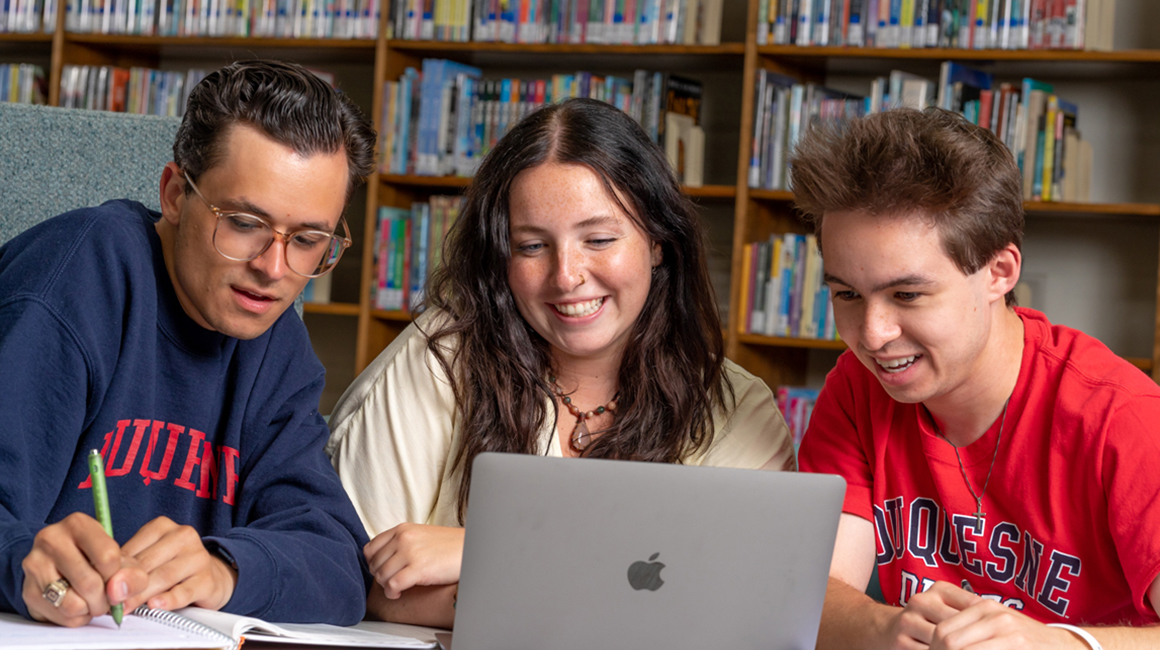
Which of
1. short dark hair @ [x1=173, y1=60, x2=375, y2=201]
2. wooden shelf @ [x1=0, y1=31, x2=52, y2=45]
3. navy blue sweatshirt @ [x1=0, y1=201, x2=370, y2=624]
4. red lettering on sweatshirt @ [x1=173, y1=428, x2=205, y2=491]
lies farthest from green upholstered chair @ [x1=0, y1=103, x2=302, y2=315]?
wooden shelf @ [x1=0, y1=31, x2=52, y2=45]

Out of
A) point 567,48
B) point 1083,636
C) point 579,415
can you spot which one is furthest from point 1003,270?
point 567,48

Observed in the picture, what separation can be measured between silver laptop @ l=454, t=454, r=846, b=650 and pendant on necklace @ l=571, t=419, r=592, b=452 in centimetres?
61

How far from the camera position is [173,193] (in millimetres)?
1239

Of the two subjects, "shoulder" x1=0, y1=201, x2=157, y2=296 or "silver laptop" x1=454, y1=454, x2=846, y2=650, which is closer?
"silver laptop" x1=454, y1=454, x2=846, y2=650

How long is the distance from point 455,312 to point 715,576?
2.43ft

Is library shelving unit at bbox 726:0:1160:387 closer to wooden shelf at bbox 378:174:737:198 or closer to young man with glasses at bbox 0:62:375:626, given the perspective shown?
wooden shelf at bbox 378:174:737:198

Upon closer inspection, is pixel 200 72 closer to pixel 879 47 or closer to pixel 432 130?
pixel 432 130

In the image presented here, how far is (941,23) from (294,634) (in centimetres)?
237

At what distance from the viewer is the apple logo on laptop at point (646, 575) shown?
88 cm

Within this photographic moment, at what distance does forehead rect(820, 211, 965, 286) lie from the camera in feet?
3.68

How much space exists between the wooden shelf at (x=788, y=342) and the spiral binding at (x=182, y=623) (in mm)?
2134

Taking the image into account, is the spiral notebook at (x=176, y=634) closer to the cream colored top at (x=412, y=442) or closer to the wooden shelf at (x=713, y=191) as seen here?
the cream colored top at (x=412, y=442)

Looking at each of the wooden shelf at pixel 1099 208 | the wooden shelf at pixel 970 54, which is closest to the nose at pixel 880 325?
the wooden shelf at pixel 1099 208

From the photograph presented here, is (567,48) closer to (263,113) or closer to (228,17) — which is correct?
(228,17)
